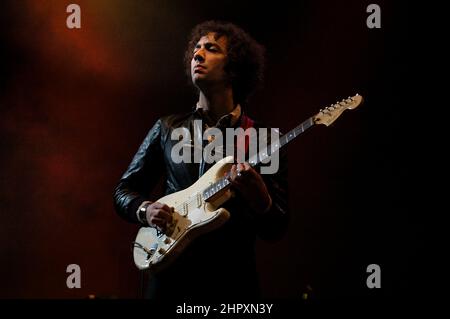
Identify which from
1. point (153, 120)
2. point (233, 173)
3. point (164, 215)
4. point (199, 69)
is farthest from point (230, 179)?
point (153, 120)

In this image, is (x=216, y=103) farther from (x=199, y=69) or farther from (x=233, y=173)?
(x=233, y=173)

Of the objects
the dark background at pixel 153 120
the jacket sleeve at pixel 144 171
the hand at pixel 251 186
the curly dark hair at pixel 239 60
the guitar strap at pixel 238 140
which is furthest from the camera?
the dark background at pixel 153 120

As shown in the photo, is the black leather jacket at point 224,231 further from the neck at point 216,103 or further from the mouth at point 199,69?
the mouth at point 199,69

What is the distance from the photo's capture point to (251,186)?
6.33 ft

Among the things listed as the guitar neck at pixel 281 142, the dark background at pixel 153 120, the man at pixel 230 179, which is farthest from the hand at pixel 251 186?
the dark background at pixel 153 120

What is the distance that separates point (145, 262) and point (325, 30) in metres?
1.80

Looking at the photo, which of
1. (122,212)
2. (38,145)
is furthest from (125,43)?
(122,212)

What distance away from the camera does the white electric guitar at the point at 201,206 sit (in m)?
1.97

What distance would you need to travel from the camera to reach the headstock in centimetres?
196

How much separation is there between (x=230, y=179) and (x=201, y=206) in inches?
6.6

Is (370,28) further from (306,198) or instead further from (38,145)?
(38,145)

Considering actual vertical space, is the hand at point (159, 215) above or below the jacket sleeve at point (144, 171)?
below

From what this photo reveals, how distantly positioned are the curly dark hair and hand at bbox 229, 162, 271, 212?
0.65 metres

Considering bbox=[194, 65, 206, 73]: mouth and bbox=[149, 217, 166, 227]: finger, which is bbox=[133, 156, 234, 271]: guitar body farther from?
bbox=[194, 65, 206, 73]: mouth
